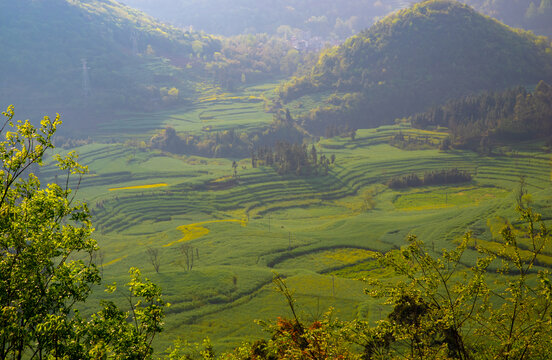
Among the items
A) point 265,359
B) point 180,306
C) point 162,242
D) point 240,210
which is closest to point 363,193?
point 240,210

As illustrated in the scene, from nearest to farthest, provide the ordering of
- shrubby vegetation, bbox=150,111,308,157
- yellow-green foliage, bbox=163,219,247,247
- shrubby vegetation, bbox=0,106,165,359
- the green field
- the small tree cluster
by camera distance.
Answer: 1. shrubby vegetation, bbox=0,106,165,359
2. the green field
3. yellow-green foliage, bbox=163,219,247,247
4. the small tree cluster
5. shrubby vegetation, bbox=150,111,308,157

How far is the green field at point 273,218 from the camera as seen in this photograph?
205 ft

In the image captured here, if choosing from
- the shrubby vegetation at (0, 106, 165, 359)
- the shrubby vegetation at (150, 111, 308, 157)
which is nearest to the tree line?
the shrubby vegetation at (150, 111, 308, 157)

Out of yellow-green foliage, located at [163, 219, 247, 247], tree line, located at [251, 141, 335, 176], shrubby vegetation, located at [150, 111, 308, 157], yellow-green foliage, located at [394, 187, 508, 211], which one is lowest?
yellow-green foliage, located at [163, 219, 247, 247]

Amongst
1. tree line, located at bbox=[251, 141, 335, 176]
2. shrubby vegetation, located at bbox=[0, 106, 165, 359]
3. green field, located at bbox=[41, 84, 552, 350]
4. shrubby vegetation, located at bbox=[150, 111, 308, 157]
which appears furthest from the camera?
shrubby vegetation, located at bbox=[150, 111, 308, 157]

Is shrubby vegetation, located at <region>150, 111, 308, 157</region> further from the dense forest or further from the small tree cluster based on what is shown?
the dense forest

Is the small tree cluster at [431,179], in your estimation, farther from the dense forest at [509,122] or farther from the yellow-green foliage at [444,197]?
the dense forest at [509,122]

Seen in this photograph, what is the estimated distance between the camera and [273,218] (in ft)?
383

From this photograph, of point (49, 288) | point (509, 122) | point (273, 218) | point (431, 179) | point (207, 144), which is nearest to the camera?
point (49, 288)

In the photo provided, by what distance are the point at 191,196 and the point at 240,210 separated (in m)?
16.8

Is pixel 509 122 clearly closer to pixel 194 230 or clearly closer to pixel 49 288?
pixel 194 230

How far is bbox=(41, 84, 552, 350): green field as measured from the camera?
62531 millimetres

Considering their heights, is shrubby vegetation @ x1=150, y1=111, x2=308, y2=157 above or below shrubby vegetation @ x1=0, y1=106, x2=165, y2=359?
above

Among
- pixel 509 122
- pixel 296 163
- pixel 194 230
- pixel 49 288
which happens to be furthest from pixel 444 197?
pixel 49 288
